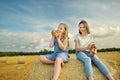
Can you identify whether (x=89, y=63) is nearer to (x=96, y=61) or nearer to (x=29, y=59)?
(x=96, y=61)

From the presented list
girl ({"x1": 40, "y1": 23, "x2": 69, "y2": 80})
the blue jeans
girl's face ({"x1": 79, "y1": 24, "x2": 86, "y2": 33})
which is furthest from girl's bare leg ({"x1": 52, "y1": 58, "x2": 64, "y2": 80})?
girl's face ({"x1": 79, "y1": 24, "x2": 86, "y2": 33})

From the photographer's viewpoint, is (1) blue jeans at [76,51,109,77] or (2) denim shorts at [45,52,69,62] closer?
(1) blue jeans at [76,51,109,77]

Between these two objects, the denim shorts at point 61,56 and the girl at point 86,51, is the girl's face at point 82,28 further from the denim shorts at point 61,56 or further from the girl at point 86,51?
the denim shorts at point 61,56

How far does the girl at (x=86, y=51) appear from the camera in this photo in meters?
6.87

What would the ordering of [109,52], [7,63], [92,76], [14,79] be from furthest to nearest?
1. [109,52]
2. [7,63]
3. [14,79]
4. [92,76]

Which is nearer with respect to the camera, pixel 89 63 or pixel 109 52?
pixel 89 63

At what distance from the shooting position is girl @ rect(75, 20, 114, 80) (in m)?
6.87

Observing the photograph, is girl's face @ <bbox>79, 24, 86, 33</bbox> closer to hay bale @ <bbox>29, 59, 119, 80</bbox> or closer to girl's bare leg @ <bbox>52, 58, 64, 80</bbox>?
hay bale @ <bbox>29, 59, 119, 80</bbox>

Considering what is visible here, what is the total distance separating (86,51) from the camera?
7.16m

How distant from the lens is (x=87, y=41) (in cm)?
723

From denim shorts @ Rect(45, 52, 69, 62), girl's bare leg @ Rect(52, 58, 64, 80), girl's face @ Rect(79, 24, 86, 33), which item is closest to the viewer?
girl's bare leg @ Rect(52, 58, 64, 80)

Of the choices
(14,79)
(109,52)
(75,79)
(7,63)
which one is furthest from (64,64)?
(109,52)

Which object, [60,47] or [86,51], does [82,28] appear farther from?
[60,47]

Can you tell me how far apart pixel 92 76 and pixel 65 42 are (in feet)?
3.23
